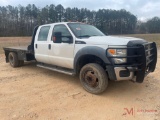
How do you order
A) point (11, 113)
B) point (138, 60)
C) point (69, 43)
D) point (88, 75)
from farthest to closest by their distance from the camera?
point (69, 43)
point (88, 75)
point (138, 60)
point (11, 113)

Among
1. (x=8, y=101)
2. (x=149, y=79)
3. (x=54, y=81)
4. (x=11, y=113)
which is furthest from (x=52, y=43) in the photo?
(x=149, y=79)

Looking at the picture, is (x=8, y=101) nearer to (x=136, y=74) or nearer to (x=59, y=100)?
(x=59, y=100)

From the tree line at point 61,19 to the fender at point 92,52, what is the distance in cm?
6074

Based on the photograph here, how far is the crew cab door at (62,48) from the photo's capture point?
482 centimetres

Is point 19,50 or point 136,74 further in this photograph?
point 19,50

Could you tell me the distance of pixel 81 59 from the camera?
4641 mm

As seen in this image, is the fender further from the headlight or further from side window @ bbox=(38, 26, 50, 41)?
side window @ bbox=(38, 26, 50, 41)

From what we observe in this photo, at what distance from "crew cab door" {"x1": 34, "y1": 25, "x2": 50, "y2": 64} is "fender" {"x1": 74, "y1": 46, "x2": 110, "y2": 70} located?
4.92 feet

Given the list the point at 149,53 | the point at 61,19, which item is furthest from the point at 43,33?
the point at 61,19

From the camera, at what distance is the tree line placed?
67.5 m

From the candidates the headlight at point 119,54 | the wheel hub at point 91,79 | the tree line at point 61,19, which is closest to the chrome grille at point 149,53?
the headlight at point 119,54

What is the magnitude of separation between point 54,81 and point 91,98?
1.75 meters

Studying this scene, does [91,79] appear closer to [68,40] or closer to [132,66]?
[132,66]

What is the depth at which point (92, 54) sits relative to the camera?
4.24 meters
